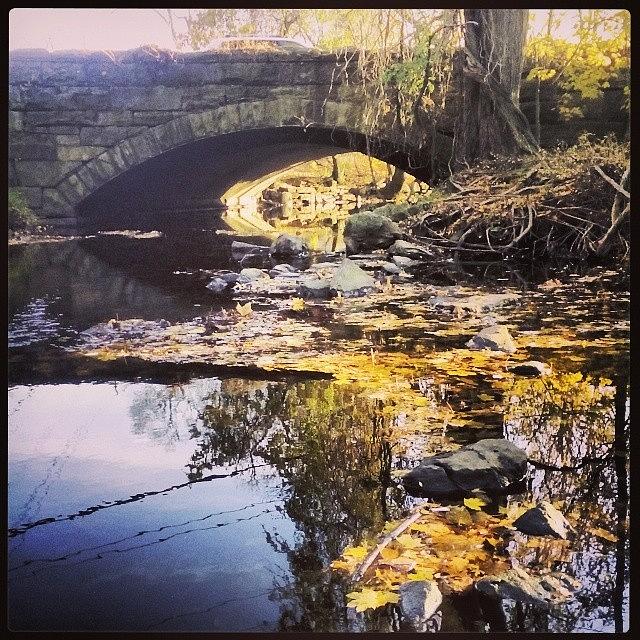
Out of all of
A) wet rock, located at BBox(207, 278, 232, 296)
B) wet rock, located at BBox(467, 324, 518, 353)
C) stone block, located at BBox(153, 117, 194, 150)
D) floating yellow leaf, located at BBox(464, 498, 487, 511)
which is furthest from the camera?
stone block, located at BBox(153, 117, 194, 150)

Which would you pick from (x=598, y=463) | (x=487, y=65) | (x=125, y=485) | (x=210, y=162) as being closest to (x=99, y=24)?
(x=210, y=162)

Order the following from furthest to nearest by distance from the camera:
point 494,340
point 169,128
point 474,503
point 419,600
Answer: point 169,128 < point 494,340 < point 474,503 < point 419,600

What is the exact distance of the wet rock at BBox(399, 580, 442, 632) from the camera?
225 centimetres

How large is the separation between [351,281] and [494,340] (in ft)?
1.48

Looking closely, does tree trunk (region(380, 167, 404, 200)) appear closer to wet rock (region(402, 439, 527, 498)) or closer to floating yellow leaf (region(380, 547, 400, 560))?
wet rock (region(402, 439, 527, 498))

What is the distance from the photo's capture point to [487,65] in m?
2.57

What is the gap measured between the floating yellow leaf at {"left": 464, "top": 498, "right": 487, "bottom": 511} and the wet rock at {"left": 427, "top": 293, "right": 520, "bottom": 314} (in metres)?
0.54

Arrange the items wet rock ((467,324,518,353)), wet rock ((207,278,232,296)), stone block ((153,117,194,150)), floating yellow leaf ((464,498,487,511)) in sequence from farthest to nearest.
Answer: stone block ((153,117,194,150)) → wet rock ((207,278,232,296)) → wet rock ((467,324,518,353)) → floating yellow leaf ((464,498,487,511))

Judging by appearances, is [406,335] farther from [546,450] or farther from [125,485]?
[125,485]

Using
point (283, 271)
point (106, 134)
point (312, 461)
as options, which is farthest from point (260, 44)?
point (312, 461)

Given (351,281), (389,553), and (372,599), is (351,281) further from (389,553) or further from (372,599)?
(372,599)

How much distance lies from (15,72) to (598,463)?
1954mm

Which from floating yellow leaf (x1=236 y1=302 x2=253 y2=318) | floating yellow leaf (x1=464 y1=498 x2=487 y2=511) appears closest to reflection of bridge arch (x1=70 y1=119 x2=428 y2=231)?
floating yellow leaf (x1=236 y1=302 x2=253 y2=318)

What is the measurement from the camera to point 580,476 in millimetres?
2404
